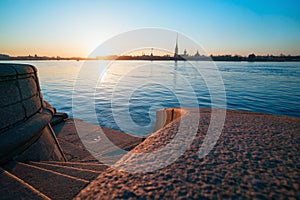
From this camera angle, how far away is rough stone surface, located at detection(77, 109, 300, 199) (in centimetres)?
114

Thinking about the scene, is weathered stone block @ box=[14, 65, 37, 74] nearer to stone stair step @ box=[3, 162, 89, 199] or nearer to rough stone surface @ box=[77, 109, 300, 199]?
stone stair step @ box=[3, 162, 89, 199]

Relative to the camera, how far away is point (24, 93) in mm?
2875

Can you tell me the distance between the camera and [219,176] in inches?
51.9

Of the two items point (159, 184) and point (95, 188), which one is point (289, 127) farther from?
point (95, 188)

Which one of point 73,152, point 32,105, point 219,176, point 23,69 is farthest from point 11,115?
point 219,176

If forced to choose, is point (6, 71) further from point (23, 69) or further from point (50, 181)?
point (50, 181)

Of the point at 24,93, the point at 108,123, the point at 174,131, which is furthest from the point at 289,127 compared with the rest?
the point at 108,123

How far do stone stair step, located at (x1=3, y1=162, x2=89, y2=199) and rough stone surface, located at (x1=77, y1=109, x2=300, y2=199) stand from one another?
0.73 metres

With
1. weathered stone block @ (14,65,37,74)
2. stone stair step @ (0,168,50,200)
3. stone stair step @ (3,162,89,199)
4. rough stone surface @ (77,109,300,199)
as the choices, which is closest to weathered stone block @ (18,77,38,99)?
weathered stone block @ (14,65,37,74)

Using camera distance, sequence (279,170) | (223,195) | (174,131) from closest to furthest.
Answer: (223,195), (279,170), (174,131)

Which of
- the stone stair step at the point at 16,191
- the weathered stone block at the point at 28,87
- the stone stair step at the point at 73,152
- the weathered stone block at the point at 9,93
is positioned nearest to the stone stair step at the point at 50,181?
the stone stair step at the point at 16,191

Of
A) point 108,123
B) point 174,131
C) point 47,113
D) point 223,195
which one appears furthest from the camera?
point 108,123

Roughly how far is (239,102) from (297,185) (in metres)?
13.2

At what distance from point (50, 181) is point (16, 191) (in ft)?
1.37
